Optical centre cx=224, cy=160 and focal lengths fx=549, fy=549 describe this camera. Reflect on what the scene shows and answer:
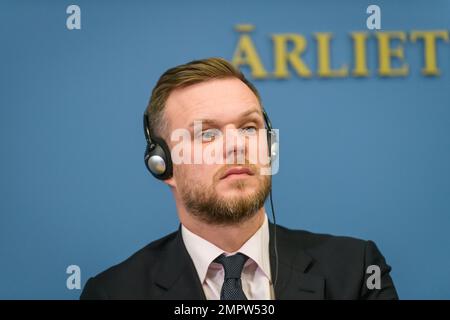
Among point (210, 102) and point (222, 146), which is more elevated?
point (210, 102)

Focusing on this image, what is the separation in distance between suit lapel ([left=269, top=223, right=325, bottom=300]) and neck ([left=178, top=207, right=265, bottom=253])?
9 cm

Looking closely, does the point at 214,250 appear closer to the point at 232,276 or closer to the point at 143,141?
the point at 232,276

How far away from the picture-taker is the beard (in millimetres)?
1479

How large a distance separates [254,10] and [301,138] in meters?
0.44

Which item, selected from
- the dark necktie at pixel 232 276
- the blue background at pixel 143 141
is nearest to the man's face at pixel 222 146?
the dark necktie at pixel 232 276

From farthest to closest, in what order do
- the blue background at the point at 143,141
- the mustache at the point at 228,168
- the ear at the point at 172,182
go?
the blue background at the point at 143,141
the ear at the point at 172,182
the mustache at the point at 228,168

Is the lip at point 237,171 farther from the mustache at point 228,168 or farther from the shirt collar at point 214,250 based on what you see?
the shirt collar at point 214,250

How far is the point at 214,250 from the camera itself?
1.53 meters

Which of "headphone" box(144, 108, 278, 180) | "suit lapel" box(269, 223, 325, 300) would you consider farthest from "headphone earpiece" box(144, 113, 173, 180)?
"suit lapel" box(269, 223, 325, 300)

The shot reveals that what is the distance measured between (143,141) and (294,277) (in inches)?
25.3

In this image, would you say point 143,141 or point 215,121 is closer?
point 215,121

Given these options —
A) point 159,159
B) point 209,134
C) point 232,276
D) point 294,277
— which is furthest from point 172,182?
point 294,277

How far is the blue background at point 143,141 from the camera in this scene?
1748 millimetres
